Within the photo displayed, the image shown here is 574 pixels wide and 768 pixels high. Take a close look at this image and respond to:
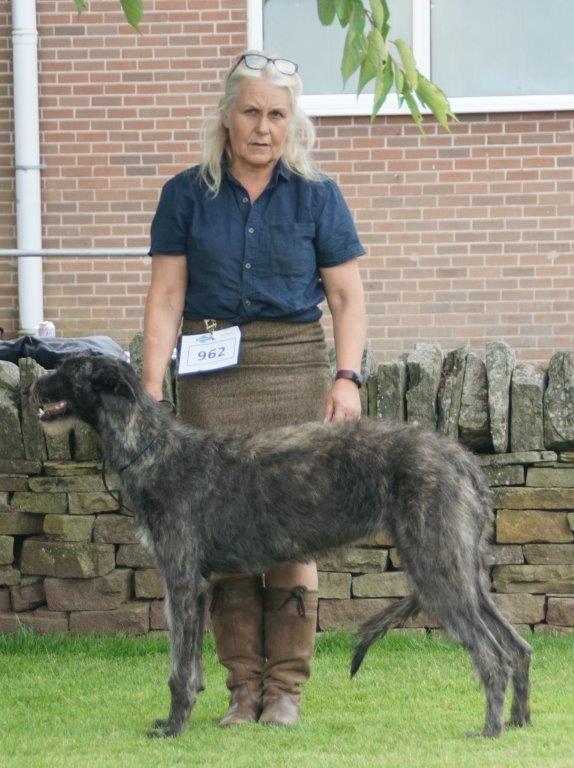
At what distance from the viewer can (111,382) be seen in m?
5.23

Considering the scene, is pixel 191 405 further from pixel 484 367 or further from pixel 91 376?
pixel 484 367

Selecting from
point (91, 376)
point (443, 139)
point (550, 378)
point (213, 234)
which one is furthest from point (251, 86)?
point (443, 139)

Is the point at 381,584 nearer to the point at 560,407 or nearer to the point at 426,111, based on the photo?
the point at 560,407

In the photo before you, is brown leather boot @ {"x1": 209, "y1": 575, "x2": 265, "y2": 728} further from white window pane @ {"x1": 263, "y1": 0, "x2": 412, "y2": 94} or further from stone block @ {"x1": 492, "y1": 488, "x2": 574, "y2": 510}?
white window pane @ {"x1": 263, "y1": 0, "x2": 412, "y2": 94}

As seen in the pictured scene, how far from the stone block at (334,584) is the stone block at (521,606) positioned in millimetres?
673

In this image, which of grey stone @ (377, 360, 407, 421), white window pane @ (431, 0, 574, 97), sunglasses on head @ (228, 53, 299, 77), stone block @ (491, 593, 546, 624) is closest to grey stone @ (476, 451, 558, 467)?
grey stone @ (377, 360, 407, 421)

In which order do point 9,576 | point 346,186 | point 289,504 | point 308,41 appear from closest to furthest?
1. point 289,504
2. point 9,576
3. point 346,186
4. point 308,41

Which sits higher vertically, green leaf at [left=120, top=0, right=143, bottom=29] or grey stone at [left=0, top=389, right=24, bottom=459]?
green leaf at [left=120, top=0, right=143, bottom=29]

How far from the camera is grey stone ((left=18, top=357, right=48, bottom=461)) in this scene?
21.5 feet

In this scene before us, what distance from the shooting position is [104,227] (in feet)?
34.3

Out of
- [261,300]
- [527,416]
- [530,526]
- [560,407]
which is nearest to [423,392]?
[527,416]

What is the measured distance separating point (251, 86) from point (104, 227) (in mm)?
5353

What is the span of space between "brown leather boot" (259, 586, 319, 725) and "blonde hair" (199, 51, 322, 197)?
1.60 meters

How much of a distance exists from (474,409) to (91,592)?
77.8 inches
